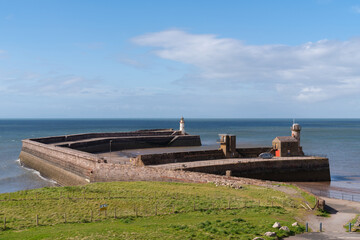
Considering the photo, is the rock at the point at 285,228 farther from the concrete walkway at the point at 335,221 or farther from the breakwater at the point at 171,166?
the breakwater at the point at 171,166

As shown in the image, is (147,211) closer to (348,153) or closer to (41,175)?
(41,175)

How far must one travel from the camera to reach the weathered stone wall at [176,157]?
3853cm

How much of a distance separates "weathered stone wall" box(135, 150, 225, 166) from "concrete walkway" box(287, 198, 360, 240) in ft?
64.2

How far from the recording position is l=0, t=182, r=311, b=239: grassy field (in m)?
15.8

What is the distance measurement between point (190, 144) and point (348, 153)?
32.1 metres

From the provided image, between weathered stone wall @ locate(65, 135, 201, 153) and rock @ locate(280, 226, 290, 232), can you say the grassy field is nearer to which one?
rock @ locate(280, 226, 290, 232)

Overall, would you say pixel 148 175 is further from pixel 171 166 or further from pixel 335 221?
pixel 335 221

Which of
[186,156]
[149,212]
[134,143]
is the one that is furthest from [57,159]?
[149,212]

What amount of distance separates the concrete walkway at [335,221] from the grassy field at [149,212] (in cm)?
84

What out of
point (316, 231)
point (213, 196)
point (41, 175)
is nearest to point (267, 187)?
point (213, 196)

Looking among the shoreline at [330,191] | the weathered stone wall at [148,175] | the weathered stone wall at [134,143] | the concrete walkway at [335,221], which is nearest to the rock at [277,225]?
→ the concrete walkway at [335,221]

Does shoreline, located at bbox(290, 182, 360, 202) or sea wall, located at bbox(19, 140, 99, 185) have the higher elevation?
sea wall, located at bbox(19, 140, 99, 185)

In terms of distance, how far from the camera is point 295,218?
18734 millimetres

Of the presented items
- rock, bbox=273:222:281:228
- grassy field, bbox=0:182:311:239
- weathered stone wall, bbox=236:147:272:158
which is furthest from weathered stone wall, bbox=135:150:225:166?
rock, bbox=273:222:281:228
